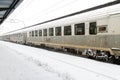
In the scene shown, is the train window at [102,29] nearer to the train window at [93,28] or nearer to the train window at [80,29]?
the train window at [93,28]

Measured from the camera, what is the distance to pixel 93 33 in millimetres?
13594

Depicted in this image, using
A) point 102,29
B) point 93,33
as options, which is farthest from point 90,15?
point 102,29

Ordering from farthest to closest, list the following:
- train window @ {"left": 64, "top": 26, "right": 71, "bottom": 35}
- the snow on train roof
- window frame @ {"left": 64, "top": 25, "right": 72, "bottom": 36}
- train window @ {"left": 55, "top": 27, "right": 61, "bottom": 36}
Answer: train window @ {"left": 55, "top": 27, "right": 61, "bottom": 36}, train window @ {"left": 64, "top": 26, "right": 71, "bottom": 35}, window frame @ {"left": 64, "top": 25, "right": 72, "bottom": 36}, the snow on train roof

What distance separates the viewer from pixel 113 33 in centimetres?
1170

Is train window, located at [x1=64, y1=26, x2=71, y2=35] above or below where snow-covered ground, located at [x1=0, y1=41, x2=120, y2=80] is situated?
above

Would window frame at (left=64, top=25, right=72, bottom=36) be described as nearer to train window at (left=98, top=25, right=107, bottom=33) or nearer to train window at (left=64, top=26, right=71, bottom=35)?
train window at (left=64, top=26, right=71, bottom=35)

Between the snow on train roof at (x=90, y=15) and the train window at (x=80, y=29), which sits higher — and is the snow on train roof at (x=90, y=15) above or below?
above

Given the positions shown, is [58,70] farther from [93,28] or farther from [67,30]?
[67,30]

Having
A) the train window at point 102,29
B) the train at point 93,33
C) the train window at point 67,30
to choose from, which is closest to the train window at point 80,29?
the train at point 93,33

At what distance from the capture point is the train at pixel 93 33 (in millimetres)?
11570

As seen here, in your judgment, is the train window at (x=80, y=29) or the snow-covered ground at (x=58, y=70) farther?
the train window at (x=80, y=29)

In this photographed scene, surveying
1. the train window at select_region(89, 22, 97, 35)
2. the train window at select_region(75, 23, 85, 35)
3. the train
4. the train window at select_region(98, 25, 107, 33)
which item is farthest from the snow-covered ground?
the train window at select_region(75, 23, 85, 35)

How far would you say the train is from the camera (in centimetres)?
1157

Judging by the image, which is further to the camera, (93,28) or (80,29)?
(80,29)
